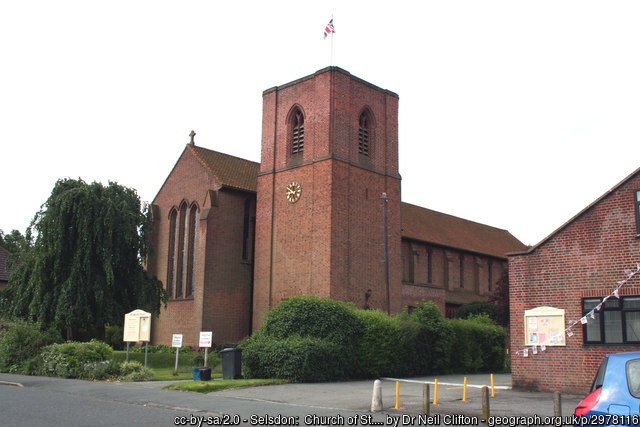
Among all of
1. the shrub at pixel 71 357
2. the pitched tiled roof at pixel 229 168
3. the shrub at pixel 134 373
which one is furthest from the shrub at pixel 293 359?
the pitched tiled roof at pixel 229 168

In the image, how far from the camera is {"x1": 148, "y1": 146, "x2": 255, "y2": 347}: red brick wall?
35.0 metres

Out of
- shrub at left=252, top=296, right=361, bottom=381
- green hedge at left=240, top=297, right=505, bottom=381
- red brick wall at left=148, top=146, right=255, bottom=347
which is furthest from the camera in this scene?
red brick wall at left=148, top=146, right=255, bottom=347

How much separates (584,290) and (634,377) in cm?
1203

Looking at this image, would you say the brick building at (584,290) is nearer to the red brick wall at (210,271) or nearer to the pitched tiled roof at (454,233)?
the red brick wall at (210,271)

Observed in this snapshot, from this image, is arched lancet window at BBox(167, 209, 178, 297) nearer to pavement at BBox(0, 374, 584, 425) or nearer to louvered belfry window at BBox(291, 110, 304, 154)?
louvered belfry window at BBox(291, 110, 304, 154)

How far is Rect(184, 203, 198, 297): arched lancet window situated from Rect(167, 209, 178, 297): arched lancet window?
1.48m

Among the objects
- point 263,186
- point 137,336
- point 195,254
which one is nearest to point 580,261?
point 137,336

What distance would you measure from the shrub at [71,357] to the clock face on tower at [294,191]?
529 inches

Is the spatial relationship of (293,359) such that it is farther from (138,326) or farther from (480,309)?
(480,309)

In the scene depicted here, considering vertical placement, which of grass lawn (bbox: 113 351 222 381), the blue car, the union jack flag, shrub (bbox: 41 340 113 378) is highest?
the union jack flag

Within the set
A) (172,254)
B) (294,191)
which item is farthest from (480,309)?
(172,254)

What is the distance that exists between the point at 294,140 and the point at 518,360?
19976mm

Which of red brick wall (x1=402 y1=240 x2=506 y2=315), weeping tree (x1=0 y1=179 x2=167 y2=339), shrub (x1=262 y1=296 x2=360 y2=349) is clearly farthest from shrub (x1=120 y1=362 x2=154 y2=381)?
red brick wall (x1=402 y1=240 x2=506 y2=315)

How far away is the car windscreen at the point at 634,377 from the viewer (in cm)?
710
